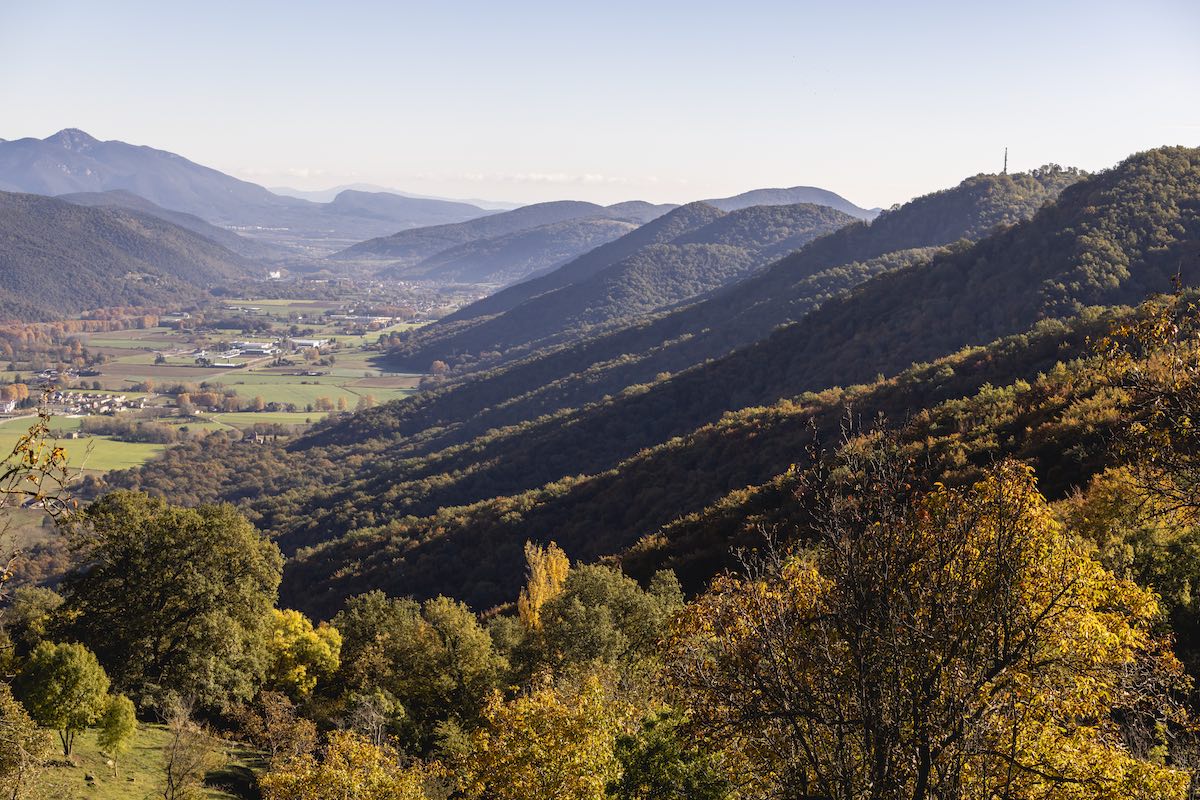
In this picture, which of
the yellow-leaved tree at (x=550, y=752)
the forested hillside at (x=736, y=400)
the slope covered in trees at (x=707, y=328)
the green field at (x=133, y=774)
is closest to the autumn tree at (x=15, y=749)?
the green field at (x=133, y=774)

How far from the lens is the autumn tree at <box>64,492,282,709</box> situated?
3186 cm

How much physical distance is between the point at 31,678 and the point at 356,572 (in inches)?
1751

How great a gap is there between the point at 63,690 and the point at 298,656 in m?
13.7

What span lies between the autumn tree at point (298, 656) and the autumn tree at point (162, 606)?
7.80ft

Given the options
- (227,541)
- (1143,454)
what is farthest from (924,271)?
(1143,454)

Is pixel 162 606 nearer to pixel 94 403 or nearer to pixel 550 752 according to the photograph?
pixel 550 752

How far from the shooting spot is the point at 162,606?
32.9 m

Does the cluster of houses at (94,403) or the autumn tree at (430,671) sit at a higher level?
the autumn tree at (430,671)

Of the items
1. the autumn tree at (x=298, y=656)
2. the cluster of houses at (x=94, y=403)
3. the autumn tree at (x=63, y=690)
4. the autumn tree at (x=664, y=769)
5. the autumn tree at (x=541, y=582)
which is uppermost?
the autumn tree at (x=664, y=769)

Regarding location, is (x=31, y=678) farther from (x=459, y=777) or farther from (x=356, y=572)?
(x=356, y=572)

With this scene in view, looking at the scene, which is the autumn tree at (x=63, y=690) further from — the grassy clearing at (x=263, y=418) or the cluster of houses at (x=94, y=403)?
the cluster of houses at (x=94, y=403)

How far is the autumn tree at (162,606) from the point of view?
31.9 meters

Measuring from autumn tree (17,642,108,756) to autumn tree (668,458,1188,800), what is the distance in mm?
23027

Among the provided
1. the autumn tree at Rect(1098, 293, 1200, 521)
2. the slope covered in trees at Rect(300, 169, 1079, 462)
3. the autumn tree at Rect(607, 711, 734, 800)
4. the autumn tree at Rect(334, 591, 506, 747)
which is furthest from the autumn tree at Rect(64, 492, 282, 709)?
the slope covered in trees at Rect(300, 169, 1079, 462)
